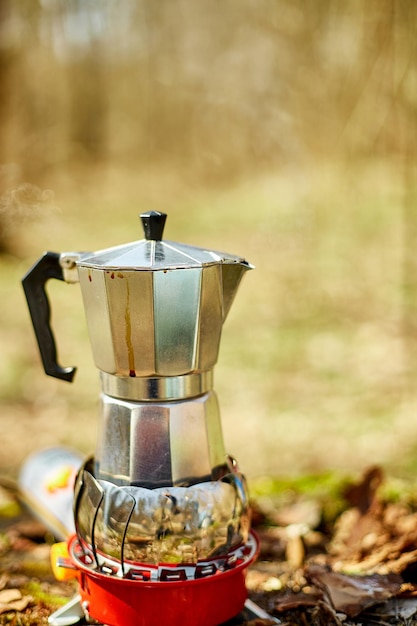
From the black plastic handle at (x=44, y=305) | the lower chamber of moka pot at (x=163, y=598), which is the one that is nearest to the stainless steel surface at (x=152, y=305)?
the black plastic handle at (x=44, y=305)

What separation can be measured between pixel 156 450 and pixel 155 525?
0.12m

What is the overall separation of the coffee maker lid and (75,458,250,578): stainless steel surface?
14.7 inches

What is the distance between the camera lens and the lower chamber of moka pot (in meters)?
1.12

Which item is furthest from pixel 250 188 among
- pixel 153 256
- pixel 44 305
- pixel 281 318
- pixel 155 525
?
pixel 155 525

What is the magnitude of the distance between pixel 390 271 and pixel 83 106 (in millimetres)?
3031

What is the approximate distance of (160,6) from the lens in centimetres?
502

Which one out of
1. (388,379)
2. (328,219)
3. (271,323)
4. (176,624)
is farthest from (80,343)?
(176,624)

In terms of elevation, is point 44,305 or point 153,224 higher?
point 153,224

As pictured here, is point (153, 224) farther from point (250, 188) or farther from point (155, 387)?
point (250, 188)

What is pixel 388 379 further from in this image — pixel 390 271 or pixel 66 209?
pixel 66 209

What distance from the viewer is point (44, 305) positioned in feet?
4.21

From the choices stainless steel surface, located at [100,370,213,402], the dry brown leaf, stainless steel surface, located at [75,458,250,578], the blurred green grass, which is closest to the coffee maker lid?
stainless steel surface, located at [100,370,213,402]

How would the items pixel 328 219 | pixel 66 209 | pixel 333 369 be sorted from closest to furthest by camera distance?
pixel 333 369, pixel 328 219, pixel 66 209

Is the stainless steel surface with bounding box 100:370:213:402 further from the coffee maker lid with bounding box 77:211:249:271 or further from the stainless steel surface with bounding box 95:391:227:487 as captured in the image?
the coffee maker lid with bounding box 77:211:249:271
